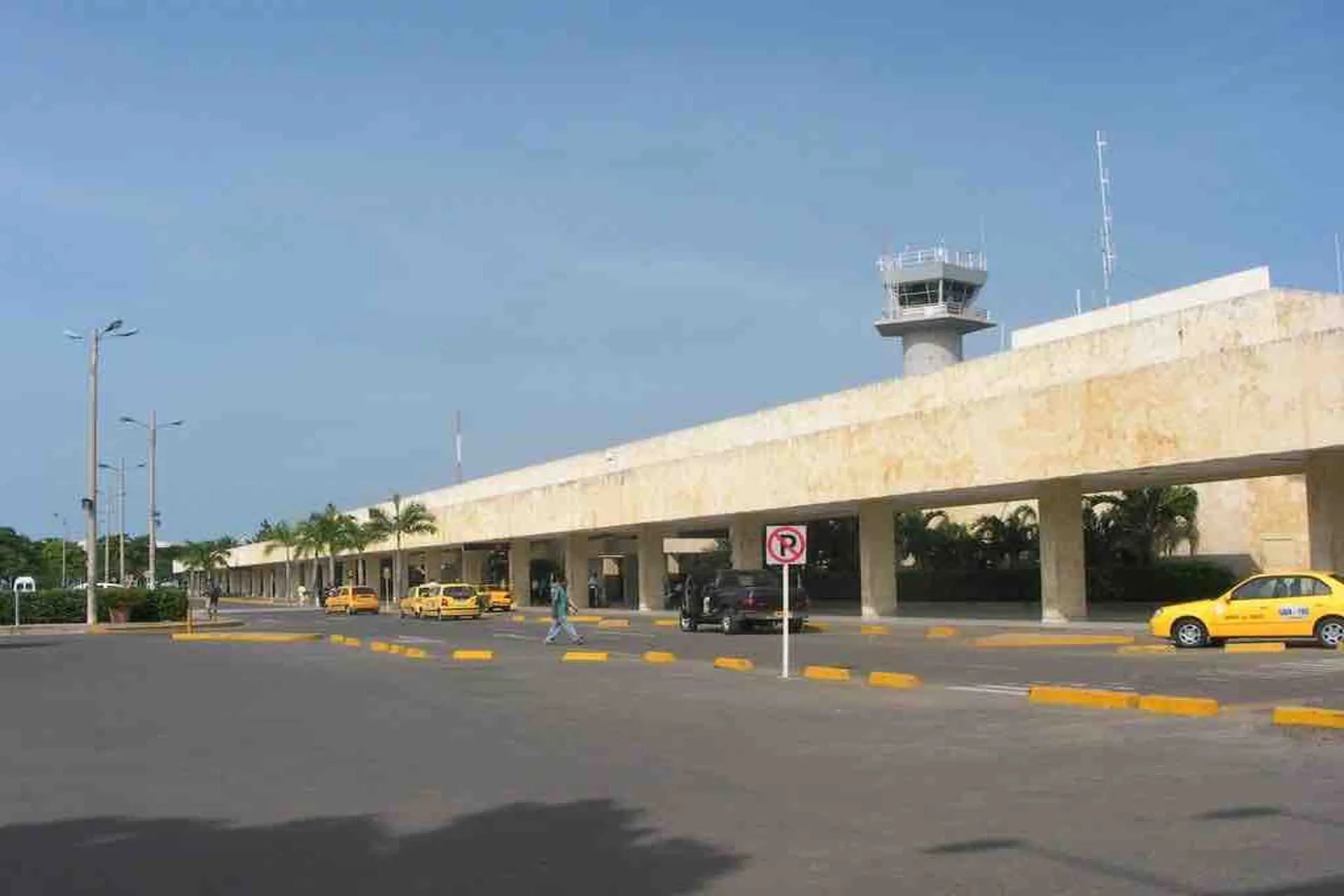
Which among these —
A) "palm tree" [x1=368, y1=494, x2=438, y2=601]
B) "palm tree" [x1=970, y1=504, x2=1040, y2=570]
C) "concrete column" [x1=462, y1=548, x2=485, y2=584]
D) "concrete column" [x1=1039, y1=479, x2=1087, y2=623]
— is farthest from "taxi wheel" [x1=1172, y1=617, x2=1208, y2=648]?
"concrete column" [x1=462, y1=548, x2=485, y2=584]

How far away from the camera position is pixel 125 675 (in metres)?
25.2

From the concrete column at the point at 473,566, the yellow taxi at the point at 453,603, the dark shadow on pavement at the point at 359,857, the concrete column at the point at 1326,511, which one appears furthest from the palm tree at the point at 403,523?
the dark shadow on pavement at the point at 359,857

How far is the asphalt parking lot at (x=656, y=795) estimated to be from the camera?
307 inches

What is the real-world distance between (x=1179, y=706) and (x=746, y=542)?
40.6 meters

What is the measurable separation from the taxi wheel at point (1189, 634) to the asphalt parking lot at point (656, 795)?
852cm

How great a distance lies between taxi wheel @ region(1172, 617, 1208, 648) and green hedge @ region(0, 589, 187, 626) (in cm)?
4118

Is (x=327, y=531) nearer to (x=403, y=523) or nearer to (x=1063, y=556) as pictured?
(x=403, y=523)

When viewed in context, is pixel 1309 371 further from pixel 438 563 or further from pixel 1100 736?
pixel 438 563

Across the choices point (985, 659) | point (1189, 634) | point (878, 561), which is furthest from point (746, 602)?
point (1189, 634)

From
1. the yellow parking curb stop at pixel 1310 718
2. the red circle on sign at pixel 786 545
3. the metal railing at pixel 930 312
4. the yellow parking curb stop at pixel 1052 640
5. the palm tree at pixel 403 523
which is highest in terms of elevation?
the metal railing at pixel 930 312

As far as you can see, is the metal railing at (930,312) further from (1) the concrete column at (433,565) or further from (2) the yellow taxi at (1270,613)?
(2) the yellow taxi at (1270,613)

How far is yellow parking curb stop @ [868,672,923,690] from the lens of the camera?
21.0 metres

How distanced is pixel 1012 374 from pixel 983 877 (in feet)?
154

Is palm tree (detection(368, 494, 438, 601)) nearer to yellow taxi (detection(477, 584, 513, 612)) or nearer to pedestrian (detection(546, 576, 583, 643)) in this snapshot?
yellow taxi (detection(477, 584, 513, 612))
